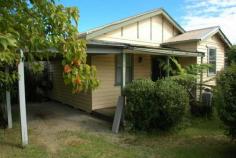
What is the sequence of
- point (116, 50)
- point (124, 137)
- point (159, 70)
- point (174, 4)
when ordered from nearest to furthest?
point (124, 137) → point (116, 50) → point (159, 70) → point (174, 4)

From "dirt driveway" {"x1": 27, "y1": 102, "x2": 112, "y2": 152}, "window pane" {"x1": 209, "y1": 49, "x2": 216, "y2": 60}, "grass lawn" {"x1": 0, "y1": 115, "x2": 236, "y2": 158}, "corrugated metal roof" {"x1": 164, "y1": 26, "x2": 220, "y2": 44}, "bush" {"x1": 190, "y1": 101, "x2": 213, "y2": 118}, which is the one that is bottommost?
"grass lawn" {"x1": 0, "y1": 115, "x2": 236, "y2": 158}

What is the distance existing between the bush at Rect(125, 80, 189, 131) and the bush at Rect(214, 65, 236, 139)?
5.65ft

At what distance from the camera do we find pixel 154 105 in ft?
23.6

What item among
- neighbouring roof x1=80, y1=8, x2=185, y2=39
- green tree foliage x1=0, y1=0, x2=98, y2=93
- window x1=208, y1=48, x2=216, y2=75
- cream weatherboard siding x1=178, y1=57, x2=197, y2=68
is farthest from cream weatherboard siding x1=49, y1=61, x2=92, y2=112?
green tree foliage x1=0, y1=0, x2=98, y2=93

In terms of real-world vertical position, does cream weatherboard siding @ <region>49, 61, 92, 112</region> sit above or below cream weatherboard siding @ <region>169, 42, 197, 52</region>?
below

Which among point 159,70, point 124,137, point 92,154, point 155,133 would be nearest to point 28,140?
point 92,154

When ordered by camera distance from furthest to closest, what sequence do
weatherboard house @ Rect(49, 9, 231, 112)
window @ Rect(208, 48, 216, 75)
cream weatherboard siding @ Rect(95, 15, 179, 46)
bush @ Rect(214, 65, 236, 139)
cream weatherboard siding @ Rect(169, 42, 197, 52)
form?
window @ Rect(208, 48, 216, 75)
cream weatherboard siding @ Rect(169, 42, 197, 52)
cream weatherboard siding @ Rect(95, 15, 179, 46)
weatherboard house @ Rect(49, 9, 231, 112)
bush @ Rect(214, 65, 236, 139)

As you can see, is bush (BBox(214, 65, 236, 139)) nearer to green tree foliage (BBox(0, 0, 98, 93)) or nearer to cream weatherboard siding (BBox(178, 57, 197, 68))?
green tree foliage (BBox(0, 0, 98, 93))

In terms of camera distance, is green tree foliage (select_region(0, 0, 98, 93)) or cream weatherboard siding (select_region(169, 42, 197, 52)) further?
cream weatherboard siding (select_region(169, 42, 197, 52))

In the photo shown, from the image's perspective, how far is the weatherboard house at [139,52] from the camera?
1017cm

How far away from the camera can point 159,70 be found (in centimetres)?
1280

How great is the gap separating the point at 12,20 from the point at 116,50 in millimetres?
6229

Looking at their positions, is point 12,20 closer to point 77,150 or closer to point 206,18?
point 77,150

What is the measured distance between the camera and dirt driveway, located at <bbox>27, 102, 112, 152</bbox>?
7031 millimetres
